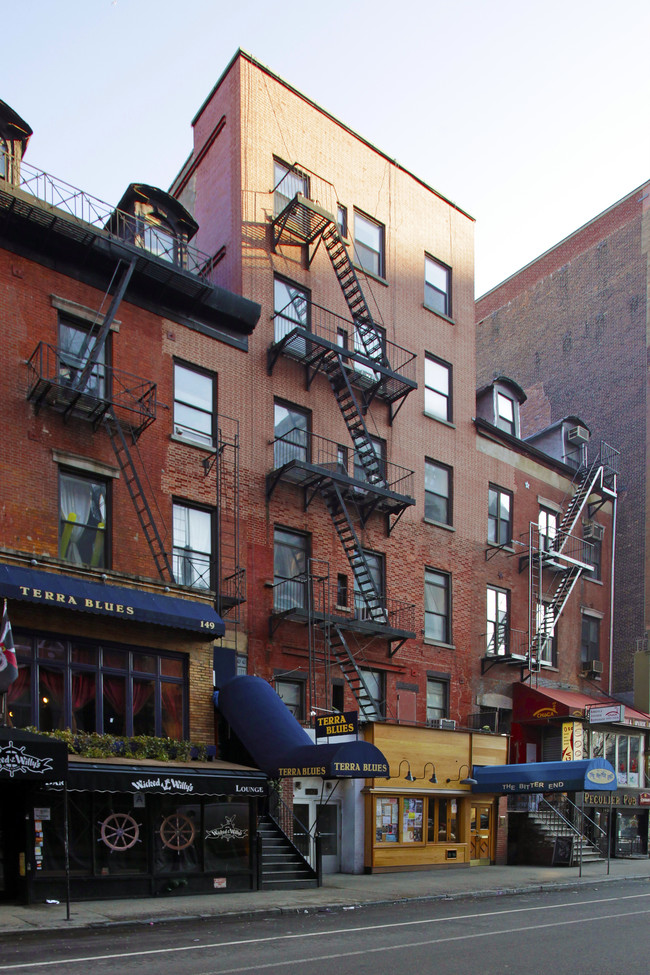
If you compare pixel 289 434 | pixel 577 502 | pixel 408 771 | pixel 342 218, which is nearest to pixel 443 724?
pixel 408 771

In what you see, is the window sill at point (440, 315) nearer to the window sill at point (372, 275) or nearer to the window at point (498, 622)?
the window sill at point (372, 275)

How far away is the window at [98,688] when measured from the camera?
18172 millimetres

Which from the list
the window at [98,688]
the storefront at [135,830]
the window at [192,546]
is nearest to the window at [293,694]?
the window at [192,546]

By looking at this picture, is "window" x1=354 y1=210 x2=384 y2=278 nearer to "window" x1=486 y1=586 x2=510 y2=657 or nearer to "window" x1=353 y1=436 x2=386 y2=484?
"window" x1=353 y1=436 x2=386 y2=484

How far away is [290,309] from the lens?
27891mm

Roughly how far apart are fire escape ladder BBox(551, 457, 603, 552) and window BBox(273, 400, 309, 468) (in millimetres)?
12288

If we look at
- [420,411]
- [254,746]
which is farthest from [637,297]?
[254,746]

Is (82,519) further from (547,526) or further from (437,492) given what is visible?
(547,526)

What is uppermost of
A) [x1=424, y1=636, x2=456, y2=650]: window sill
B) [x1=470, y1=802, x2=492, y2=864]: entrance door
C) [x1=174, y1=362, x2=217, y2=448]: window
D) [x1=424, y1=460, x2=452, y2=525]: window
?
[x1=174, y1=362, x2=217, y2=448]: window

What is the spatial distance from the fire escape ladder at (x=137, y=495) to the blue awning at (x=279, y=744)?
3058mm

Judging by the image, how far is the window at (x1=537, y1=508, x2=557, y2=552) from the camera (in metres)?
35.3

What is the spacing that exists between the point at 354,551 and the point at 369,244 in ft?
34.2

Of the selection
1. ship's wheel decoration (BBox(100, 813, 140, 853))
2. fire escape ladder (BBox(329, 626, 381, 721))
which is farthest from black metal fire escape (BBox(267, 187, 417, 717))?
ship's wheel decoration (BBox(100, 813, 140, 853))

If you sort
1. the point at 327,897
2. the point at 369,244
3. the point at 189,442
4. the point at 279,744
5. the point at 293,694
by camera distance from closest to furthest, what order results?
the point at 327,897
the point at 279,744
the point at 189,442
the point at 293,694
the point at 369,244
